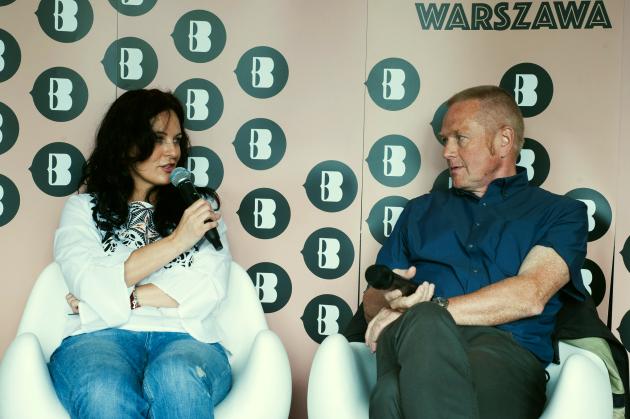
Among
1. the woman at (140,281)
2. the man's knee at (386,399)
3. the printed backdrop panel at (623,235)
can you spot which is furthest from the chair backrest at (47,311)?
the printed backdrop panel at (623,235)

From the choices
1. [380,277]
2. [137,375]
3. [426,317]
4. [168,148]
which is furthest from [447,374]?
[168,148]

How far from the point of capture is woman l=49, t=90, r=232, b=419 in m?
2.11

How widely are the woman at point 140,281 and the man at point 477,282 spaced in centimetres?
53

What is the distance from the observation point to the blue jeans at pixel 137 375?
6.77ft

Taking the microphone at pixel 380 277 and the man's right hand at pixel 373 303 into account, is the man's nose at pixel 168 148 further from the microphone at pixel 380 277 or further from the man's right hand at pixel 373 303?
the microphone at pixel 380 277

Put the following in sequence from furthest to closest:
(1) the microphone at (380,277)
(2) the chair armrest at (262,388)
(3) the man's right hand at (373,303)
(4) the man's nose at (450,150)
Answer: (4) the man's nose at (450,150)
(3) the man's right hand at (373,303)
(2) the chair armrest at (262,388)
(1) the microphone at (380,277)

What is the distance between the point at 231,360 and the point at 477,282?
0.86m

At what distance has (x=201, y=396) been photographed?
6.90ft

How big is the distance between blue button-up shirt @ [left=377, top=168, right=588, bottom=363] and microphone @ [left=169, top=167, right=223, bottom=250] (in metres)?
0.63

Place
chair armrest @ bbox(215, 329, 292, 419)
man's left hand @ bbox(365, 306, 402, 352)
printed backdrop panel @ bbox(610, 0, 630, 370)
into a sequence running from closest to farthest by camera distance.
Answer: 1. chair armrest @ bbox(215, 329, 292, 419)
2. man's left hand @ bbox(365, 306, 402, 352)
3. printed backdrop panel @ bbox(610, 0, 630, 370)

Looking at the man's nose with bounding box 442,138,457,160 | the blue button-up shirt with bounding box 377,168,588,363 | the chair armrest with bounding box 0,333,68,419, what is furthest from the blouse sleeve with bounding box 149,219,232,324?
the man's nose with bounding box 442,138,457,160

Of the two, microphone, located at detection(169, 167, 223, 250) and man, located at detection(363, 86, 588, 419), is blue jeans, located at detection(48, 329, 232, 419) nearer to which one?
microphone, located at detection(169, 167, 223, 250)

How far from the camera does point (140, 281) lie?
2510 mm

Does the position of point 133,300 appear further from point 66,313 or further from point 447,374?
point 447,374
